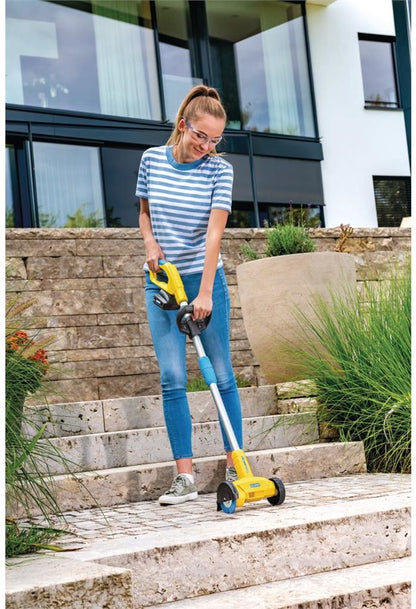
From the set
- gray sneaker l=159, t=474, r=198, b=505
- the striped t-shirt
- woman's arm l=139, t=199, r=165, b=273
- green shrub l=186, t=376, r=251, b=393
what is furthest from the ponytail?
green shrub l=186, t=376, r=251, b=393

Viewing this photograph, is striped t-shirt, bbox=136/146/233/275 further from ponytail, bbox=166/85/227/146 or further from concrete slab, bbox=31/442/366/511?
concrete slab, bbox=31/442/366/511

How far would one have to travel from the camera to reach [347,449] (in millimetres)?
4824

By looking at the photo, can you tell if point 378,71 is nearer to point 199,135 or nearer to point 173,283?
point 199,135

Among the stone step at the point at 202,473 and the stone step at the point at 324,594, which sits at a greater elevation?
the stone step at the point at 202,473

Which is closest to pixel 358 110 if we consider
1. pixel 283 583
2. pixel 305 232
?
pixel 305 232

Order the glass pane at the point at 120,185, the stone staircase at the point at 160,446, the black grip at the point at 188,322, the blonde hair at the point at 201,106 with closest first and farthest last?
1. the black grip at the point at 188,322
2. the blonde hair at the point at 201,106
3. the stone staircase at the point at 160,446
4. the glass pane at the point at 120,185

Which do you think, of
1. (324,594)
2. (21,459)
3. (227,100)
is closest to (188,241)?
(21,459)

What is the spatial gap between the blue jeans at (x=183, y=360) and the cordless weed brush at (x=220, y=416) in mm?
75

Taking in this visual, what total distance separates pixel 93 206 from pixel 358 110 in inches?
211

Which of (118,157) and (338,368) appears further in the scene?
(118,157)

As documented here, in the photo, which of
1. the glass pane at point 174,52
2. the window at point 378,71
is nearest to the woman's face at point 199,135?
the glass pane at point 174,52

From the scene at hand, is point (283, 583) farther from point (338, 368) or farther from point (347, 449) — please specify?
point (338, 368)

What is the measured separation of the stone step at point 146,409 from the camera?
488 cm

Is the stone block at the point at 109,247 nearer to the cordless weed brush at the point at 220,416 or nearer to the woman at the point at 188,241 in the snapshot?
the woman at the point at 188,241
